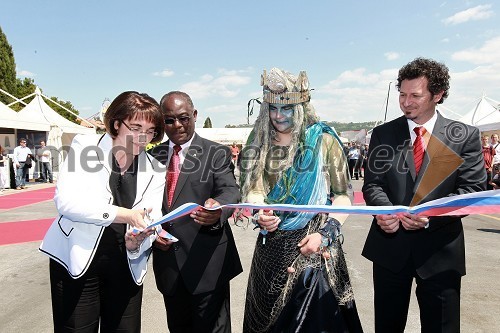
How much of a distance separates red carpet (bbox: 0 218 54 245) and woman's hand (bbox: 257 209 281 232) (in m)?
6.11

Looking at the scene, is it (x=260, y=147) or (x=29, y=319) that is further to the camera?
(x=29, y=319)

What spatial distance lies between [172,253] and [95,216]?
2.19 ft

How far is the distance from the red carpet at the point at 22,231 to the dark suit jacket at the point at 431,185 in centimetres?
664

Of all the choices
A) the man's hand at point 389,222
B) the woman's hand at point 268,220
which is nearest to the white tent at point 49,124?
the woman's hand at point 268,220

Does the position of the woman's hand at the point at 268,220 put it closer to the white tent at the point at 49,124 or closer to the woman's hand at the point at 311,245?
the woman's hand at the point at 311,245

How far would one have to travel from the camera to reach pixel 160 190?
223 cm

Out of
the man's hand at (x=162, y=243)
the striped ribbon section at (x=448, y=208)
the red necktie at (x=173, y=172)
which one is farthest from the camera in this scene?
the red necktie at (x=173, y=172)

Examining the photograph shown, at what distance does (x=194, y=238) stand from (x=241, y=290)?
7.32ft

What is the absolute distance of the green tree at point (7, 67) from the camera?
34281 mm

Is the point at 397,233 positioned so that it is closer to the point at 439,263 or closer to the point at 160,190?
the point at 439,263

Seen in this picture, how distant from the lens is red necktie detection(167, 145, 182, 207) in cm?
244

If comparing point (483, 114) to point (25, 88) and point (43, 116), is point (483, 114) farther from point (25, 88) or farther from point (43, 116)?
point (25, 88)

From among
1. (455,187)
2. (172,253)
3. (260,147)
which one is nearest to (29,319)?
(172,253)

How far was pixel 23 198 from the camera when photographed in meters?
12.9
